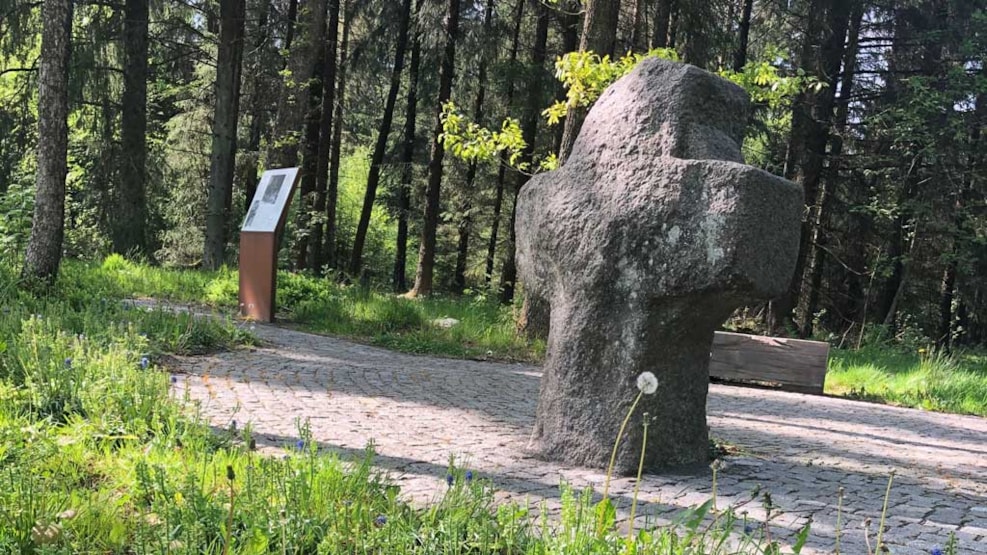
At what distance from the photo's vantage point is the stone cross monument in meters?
3.59

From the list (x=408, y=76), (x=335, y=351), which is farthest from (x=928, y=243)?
(x=335, y=351)

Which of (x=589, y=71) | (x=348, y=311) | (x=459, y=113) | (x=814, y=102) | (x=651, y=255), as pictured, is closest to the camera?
(x=651, y=255)

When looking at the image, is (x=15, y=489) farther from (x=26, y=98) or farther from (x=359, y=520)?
(x=26, y=98)

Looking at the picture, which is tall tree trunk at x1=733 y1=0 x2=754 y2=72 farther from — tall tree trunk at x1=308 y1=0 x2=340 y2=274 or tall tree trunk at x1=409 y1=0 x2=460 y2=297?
tall tree trunk at x1=308 y1=0 x2=340 y2=274

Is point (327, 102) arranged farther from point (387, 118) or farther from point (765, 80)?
point (765, 80)

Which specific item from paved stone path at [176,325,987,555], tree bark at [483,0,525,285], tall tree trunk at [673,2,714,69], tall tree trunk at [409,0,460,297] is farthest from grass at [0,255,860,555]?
tree bark at [483,0,525,285]

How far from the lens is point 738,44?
61.6 feet

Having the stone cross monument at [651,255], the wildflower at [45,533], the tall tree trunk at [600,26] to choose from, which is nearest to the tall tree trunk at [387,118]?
the tall tree trunk at [600,26]

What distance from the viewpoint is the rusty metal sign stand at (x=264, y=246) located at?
9.97 meters

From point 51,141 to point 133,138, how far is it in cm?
789

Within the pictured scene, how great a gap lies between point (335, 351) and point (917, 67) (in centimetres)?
1800

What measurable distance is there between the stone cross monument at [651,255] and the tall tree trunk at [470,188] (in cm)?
1539

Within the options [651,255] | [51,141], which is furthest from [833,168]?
[651,255]

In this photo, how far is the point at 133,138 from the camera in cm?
1605
